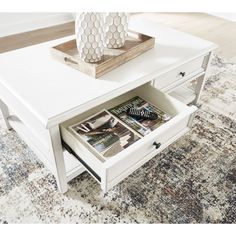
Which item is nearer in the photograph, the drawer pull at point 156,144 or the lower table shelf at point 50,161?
the drawer pull at point 156,144

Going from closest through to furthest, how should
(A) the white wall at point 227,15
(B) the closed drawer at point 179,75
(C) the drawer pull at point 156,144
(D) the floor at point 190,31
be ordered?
(C) the drawer pull at point 156,144 < (B) the closed drawer at point 179,75 < (D) the floor at point 190,31 < (A) the white wall at point 227,15

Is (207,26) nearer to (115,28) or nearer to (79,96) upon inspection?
(115,28)

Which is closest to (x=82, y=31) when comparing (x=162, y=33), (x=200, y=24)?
(x=162, y=33)

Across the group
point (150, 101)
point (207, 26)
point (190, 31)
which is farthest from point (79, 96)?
point (207, 26)

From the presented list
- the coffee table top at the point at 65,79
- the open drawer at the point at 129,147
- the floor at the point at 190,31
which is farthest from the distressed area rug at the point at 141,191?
the floor at the point at 190,31

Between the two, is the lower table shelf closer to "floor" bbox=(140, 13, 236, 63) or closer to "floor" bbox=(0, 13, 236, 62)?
"floor" bbox=(0, 13, 236, 62)

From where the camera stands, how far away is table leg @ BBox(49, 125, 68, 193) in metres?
0.83

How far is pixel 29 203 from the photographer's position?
1.03m

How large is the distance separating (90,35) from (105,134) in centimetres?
38

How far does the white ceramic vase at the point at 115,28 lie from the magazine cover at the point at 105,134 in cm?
35

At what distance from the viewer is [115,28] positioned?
1.08 meters

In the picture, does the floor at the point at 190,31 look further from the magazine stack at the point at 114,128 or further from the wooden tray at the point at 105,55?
the magazine stack at the point at 114,128

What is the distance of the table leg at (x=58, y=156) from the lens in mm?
829

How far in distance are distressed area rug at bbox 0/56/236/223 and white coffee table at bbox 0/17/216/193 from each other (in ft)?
0.33
